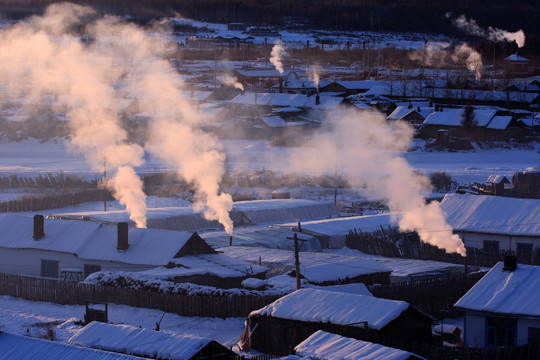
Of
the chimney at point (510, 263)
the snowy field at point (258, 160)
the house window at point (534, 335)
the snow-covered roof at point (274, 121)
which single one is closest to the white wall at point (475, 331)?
the house window at point (534, 335)

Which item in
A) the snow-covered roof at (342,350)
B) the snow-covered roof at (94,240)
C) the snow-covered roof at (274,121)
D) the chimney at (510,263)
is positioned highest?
the chimney at (510,263)

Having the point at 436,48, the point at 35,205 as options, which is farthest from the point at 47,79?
the point at 436,48

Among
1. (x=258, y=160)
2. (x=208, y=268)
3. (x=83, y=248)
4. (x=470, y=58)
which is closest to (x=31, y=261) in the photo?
(x=83, y=248)

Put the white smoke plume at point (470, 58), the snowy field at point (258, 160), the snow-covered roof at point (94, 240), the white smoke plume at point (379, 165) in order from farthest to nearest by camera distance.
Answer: the white smoke plume at point (470, 58) → the snowy field at point (258, 160) → the white smoke plume at point (379, 165) → the snow-covered roof at point (94, 240)

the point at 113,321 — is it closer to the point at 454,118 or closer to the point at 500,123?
the point at 454,118

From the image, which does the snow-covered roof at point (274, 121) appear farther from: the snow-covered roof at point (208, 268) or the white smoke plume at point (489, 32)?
the white smoke plume at point (489, 32)

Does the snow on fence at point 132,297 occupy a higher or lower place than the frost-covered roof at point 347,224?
higher

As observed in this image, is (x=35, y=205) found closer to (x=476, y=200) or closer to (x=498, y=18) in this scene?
(x=476, y=200)
